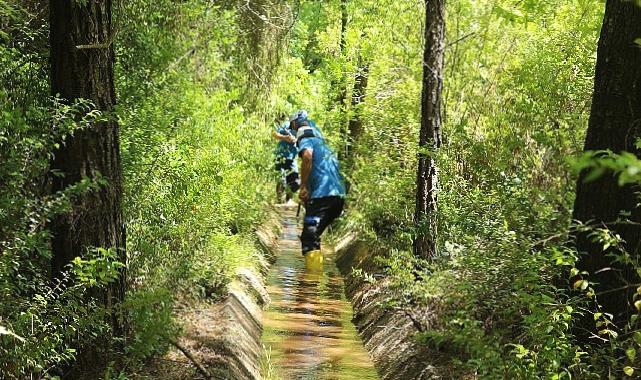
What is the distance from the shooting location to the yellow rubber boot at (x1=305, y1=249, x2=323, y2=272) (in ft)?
49.0

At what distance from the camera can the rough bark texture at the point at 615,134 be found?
542cm

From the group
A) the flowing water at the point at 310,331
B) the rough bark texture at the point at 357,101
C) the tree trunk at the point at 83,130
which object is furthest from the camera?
the rough bark texture at the point at 357,101

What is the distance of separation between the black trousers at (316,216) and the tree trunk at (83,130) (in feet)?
28.1

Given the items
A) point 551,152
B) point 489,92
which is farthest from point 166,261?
point 489,92

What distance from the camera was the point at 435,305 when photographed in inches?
301

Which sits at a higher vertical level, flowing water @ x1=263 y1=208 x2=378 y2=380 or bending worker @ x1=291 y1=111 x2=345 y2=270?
bending worker @ x1=291 y1=111 x2=345 y2=270

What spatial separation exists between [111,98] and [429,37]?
4.39m

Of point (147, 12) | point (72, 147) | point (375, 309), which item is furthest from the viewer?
point (375, 309)

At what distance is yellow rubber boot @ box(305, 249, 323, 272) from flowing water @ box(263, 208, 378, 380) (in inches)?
6.5

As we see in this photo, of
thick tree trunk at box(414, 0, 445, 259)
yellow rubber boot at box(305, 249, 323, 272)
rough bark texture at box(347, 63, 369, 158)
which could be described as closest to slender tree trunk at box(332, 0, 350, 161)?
rough bark texture at box(347, 63, 369, 158)

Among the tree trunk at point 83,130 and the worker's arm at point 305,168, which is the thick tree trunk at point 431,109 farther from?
the worker's arm at point 305,168

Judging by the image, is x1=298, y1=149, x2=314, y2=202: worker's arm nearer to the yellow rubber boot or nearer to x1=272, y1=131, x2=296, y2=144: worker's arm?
the yellow rubber boot

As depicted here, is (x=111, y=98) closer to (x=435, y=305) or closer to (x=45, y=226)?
(x=45, y=226)

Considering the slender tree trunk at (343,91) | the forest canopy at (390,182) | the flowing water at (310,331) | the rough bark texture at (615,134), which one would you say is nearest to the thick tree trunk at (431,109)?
the forest canopy at (390,182)
